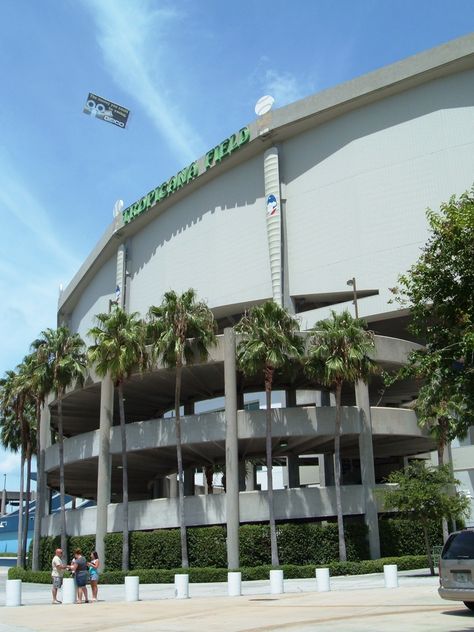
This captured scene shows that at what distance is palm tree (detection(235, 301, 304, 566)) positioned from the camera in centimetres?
3775

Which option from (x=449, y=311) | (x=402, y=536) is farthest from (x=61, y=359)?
(x=449, y=311)

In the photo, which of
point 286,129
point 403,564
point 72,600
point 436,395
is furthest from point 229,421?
point 286,129

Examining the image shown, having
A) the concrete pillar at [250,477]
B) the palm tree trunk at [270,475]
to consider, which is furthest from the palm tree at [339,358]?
the concrete pillar at [250,477]

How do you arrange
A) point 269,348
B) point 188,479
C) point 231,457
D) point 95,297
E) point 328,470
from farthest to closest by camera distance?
point 95,297 → point 328,470 → point 188,479 → point 231,457 → point 269,348

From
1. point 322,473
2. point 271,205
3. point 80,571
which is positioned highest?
point 271,205

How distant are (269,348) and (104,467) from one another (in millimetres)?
12974

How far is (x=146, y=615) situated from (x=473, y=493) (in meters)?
38.9

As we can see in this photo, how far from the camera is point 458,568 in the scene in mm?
15609

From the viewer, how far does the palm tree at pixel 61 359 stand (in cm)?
4431

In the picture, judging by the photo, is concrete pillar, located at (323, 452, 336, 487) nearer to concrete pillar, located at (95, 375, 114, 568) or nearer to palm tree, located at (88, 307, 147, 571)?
concrete pillar, located at (95, 375, 114, 568)

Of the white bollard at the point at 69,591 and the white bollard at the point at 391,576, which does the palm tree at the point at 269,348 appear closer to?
the white bollard at the point at 391,576

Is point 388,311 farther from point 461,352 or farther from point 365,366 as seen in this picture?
point 461,352

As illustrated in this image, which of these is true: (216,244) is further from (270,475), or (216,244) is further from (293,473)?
(270,475)

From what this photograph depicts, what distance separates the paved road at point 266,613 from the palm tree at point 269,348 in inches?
437
